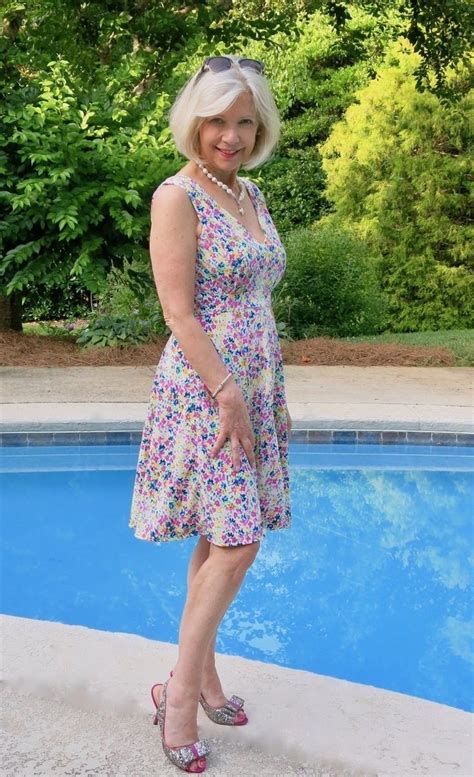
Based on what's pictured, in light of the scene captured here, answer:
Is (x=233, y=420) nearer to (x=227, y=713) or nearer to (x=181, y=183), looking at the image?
(x=181, y=183)

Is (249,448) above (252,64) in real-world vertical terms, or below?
below

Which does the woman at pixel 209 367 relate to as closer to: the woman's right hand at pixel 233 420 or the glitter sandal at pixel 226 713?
the woman's right hand at pixel 233 420

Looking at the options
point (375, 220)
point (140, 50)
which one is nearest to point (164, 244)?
point (140, 50)

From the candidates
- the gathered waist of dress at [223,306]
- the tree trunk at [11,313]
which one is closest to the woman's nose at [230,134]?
the gathered waist of dress at [223,306]

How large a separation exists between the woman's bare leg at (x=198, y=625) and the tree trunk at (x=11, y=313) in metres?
7.57

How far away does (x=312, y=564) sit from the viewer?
4.83 meters

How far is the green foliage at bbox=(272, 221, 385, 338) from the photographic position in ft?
33.2

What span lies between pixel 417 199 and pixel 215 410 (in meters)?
11.3

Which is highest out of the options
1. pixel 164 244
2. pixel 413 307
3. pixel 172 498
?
pixel 164 244

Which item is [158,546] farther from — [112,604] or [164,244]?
[164,244]

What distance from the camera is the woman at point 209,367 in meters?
2.18

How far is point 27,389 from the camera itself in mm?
7277

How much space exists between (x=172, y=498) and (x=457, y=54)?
21.2 ft

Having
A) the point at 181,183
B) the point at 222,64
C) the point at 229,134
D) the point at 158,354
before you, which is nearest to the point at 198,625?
the point at 181,183
